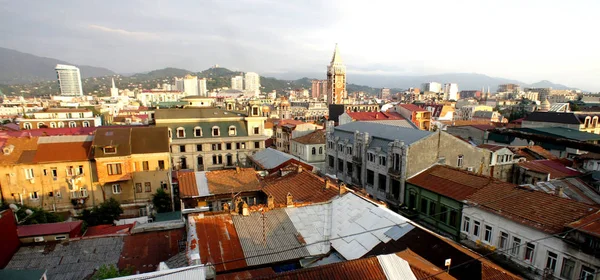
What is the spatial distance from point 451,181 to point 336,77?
113842mm

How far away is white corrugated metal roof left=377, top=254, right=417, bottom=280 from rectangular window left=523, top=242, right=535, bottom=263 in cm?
1273

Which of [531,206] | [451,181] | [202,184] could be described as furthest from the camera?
[451,181]

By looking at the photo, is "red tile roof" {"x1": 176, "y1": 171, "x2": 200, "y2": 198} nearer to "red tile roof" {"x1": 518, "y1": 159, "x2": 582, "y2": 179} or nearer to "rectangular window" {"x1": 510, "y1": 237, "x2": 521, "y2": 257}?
"rectangular window" {"x1": 510, "y1": 237, "x2": 521, "y2": 257}

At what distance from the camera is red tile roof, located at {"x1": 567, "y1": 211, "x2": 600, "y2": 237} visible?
15273mm

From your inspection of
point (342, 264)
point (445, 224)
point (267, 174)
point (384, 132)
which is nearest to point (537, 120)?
point (384, 132)

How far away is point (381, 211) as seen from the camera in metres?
17.8

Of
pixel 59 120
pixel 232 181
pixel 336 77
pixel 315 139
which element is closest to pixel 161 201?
pixel 232 181

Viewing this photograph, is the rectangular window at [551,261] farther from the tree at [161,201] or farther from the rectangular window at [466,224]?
the tree at [161,201]

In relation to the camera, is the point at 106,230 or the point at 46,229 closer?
the point at 46,229

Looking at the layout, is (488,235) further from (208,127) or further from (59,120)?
(59,120)

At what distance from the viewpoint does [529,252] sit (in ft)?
60.9

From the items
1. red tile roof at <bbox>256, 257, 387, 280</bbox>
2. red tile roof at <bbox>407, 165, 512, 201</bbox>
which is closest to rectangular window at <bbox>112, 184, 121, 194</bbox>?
red tile roof at <bbox>256, 257, 387, 280</bbox>

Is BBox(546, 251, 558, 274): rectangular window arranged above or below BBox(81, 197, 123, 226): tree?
above

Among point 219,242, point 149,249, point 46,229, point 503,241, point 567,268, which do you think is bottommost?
point 149,249
